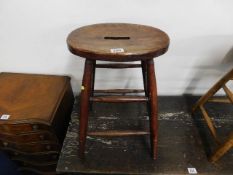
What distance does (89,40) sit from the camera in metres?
0.93

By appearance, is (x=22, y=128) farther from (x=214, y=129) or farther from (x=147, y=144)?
(x=214, y=129)

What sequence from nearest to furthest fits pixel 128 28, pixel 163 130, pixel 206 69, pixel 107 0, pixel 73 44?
1. pixel 73 44
2. pixel 128 28
3. pixel 107 0
4. pixel 163 130
5. pixel 206 69

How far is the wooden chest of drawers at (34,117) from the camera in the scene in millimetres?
1190

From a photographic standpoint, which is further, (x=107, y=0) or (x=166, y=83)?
(x=166, y=83)

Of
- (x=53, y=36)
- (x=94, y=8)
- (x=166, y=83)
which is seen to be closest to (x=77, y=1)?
(x=94, y=8)

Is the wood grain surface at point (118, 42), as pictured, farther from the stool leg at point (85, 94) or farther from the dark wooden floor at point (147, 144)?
the dark wooden floor at point (147, 144)

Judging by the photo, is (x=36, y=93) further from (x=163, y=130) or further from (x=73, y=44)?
(x=163, y=130)

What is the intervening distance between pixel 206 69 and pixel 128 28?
66 cm

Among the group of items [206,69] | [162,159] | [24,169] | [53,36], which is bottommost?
[24,169]

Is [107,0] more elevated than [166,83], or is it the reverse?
[107,0]

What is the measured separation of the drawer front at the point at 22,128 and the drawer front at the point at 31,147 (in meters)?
0.11

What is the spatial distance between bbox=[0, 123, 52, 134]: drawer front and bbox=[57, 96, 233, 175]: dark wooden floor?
152mm

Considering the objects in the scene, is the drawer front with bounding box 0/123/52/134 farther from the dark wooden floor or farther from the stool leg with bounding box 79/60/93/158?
the stool leg with bounding box 79/60/93/158

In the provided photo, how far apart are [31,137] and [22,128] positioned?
0.27ft
